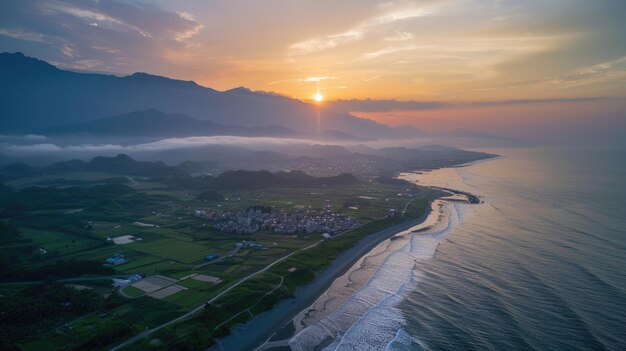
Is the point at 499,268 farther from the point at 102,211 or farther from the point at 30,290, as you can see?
the point at 102,211

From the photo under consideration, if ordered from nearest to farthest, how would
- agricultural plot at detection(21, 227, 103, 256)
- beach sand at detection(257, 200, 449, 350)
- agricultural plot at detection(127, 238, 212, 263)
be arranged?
beach sand at detection(257, 200, 449, 350), agricultural plot at detection(127, 238, 212, 263), agricultural plot at detection(21, 227, 103, 256)

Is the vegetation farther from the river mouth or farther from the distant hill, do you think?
the distant hill

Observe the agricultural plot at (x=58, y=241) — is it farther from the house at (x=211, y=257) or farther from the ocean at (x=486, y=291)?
the ocean at (x=486, y=291)

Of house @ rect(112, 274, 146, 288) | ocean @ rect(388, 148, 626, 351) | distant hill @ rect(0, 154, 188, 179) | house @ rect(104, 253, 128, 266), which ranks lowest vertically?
distant hill @ rect(0, 154, 188, 179)

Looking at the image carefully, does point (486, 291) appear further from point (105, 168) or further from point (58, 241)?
point (105, 168)

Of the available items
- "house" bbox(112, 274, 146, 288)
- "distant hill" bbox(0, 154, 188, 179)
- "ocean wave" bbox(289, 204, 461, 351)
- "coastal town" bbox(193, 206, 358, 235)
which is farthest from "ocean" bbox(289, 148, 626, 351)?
"distant hill" bbox(0, 154, 188, 179)

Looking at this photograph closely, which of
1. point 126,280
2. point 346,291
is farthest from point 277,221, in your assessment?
point 126,280
